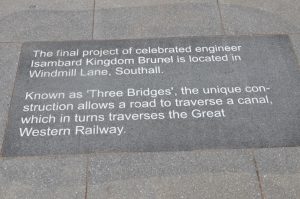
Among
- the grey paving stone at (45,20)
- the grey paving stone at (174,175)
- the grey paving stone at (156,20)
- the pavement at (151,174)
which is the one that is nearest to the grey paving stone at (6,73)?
the pavement at (151,174)

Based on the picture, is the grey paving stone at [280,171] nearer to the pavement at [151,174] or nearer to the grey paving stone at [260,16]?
the pavement at [151,174]

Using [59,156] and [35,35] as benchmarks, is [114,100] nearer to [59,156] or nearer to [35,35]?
[59,156]

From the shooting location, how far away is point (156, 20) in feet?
20.8

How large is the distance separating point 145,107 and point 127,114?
0.75 feet

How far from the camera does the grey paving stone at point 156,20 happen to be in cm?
613

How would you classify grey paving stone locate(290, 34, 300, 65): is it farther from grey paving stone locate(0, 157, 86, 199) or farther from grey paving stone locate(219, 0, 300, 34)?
grey paving stone locate(0, 157, 86, 199)

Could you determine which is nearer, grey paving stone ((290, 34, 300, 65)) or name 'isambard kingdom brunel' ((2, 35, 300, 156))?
name 'isambard kingdom brunel' ((2, 35, 300, 156))

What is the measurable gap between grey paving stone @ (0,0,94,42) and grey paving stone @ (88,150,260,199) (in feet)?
6.64

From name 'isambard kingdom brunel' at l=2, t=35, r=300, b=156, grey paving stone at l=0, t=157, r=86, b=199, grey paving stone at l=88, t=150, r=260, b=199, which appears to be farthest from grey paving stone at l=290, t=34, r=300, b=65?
grey paving stone at l=0, t=157, r=86, b=199

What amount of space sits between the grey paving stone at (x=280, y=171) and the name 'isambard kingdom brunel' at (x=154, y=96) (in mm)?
125

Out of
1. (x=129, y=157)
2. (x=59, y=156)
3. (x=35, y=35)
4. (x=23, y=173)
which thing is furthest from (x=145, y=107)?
(x=35, y=35)

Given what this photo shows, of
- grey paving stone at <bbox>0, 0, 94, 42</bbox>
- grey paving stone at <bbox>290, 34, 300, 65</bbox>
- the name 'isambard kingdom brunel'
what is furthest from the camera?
grey paving stone at <bbox>0, 0, 94, 42</bbox>

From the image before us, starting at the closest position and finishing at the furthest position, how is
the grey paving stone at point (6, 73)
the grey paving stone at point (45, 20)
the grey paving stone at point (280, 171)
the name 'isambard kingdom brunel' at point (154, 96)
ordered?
the grey paving stone at point (280, 171) → the name 'isambard kingdom brunel' at point (154, 96) → the grey paving stone at point (6, 73) → the grey paving stone at point (45, 20)

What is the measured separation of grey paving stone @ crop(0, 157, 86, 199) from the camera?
4.67m
